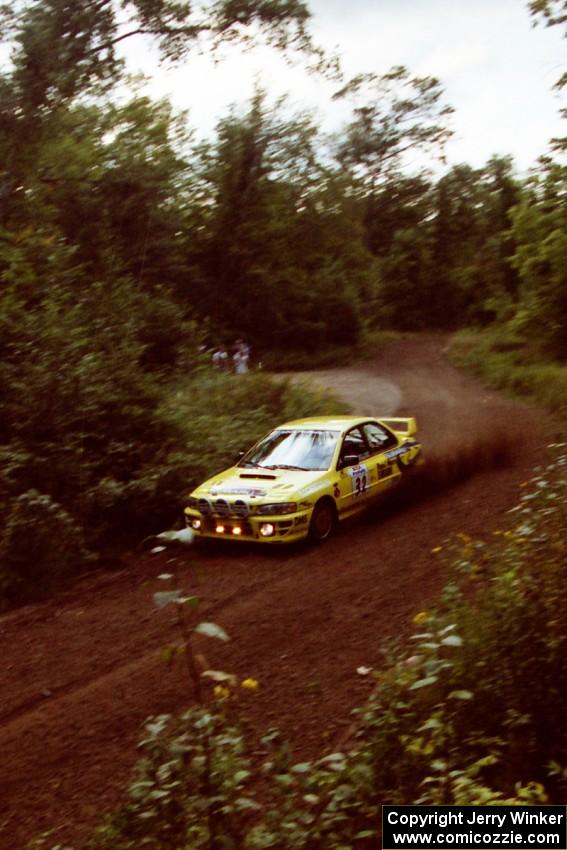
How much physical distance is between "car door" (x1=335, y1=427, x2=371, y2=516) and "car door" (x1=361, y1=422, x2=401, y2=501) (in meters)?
0.10

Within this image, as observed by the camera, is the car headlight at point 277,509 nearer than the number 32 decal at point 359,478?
Yes

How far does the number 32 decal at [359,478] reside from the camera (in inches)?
448

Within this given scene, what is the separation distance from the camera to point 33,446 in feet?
38.6

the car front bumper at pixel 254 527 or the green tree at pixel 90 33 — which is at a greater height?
the green tree at pixel 90 33

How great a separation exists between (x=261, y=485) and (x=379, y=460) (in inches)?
93.0

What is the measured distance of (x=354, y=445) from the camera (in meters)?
11.7

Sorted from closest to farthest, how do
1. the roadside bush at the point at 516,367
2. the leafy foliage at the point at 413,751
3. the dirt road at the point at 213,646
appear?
the leafy foliage at the point at 413,751 < the dirt road at the point at 213,646 < the roadside bush at the point at 516,367

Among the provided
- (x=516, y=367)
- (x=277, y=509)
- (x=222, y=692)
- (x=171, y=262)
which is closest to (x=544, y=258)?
(x=516, y=367)

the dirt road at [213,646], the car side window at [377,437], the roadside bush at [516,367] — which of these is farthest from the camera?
the roadside bush at [516,367]

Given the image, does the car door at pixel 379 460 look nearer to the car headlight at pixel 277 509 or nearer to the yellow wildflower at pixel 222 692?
the car headlight at pixel 277 509

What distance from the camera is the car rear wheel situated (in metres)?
10.5

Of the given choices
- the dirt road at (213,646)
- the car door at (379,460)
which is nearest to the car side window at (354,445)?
the car door at (379,460)

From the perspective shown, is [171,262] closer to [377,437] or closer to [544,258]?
[544,258]

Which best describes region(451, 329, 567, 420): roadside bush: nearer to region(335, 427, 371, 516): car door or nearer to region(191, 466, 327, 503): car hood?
region(335, 427, 371, 516): car door
